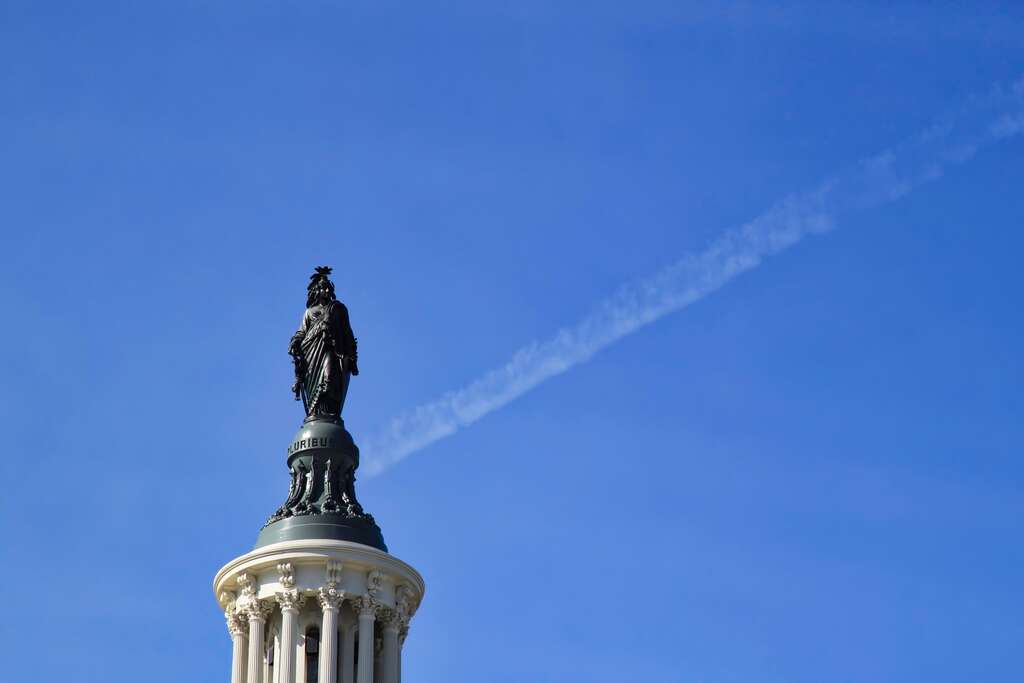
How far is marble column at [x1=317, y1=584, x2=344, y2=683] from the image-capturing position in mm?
60594

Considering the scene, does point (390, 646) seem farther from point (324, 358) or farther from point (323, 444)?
point (324, 358)

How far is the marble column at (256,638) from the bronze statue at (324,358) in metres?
7.45

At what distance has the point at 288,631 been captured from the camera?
61.5 m

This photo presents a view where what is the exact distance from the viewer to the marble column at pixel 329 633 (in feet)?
199

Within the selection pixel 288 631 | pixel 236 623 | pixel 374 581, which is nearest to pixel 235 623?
pixel 236 623

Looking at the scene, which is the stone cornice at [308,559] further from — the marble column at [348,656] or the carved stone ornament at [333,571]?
the marble column at [348,656]

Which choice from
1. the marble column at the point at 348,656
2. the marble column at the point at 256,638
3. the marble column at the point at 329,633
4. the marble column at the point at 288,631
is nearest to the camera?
the marble column at the point at 329,633

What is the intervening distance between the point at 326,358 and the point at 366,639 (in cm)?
1036

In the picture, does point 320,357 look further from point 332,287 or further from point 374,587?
point 374,587

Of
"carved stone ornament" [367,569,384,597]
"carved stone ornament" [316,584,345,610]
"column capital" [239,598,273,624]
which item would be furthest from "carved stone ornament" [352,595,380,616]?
"column capital" [239,598,273,624]

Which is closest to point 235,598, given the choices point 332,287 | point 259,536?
point 259,536

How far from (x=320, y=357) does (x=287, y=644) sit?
10.7 metres

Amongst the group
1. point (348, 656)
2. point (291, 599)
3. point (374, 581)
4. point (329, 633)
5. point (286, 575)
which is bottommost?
point (348, 656)

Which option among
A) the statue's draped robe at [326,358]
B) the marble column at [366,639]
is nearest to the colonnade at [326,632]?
the marble column at [366,639]
